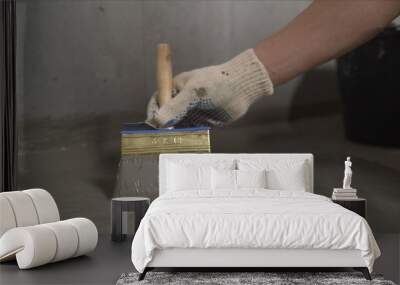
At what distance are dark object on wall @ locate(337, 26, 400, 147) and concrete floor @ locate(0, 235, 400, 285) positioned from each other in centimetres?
159

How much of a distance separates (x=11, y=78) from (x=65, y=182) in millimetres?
1172

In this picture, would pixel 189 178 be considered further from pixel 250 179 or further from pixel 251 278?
pixel 251 278

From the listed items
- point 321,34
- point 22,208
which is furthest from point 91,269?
point 321,34

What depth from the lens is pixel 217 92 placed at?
6.51 metres

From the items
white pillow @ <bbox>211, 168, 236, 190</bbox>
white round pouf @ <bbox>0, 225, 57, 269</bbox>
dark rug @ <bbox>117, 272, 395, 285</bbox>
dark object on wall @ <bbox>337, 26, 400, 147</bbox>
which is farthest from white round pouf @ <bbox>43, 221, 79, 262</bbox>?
dark object on wall @ <bbox>337, 26, 400, 147</bbox>

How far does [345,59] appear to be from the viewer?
704cm

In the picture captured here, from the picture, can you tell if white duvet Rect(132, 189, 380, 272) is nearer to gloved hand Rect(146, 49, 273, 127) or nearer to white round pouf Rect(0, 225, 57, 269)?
white round pouf Rect(0, 225, 57, 269)

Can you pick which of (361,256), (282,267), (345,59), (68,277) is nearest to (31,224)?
(68,277)

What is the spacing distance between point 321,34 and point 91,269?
2944 millimetres

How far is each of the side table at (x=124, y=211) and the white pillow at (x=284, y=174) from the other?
0.89 meters

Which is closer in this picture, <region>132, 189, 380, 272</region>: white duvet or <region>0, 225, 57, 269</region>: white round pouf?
<region>132, 189, 380, 272</region>: white duvet

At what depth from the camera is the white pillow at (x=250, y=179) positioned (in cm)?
580

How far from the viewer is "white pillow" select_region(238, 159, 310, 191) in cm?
591

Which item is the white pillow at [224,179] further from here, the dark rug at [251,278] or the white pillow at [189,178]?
the dark rug at [251,278]
